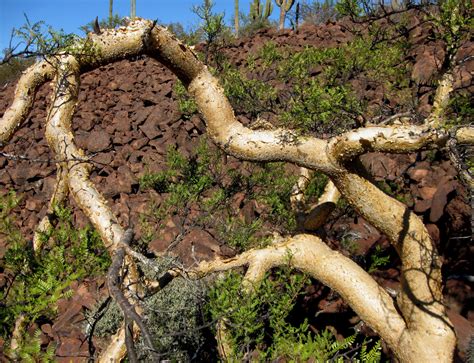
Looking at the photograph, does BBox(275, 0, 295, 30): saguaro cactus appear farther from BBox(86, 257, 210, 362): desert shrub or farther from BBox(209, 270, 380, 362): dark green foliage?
BBox(209, 270, 380, 362): dark green foliage

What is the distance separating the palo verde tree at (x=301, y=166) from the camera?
2740mm

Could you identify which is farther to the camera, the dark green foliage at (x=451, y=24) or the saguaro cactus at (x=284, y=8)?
the saguaro cactus at (x=284, y=8)

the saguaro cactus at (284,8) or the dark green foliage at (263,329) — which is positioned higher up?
the saguaro cactus at (284,8)

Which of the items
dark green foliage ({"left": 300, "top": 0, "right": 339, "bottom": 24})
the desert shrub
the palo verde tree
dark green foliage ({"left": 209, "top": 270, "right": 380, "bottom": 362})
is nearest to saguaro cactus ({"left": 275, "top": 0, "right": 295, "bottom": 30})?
dark green foliage ({"left": 300, "top": 0, "right": 339, "bottom": 24})

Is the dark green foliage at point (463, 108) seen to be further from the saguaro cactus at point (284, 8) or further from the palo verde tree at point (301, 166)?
the saguaro cactus at point (284, 8)

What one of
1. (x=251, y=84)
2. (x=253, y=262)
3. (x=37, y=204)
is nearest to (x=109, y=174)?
(x=37, y=204)

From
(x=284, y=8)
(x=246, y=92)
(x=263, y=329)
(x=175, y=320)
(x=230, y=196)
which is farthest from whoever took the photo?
(x=284, y=8)

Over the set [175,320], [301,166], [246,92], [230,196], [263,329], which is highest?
[246,92]

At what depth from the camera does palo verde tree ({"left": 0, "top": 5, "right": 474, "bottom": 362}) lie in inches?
108

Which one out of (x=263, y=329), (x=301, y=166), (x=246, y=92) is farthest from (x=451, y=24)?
(x=246, y=92)

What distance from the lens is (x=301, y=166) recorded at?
10.3 ft

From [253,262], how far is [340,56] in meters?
3.14

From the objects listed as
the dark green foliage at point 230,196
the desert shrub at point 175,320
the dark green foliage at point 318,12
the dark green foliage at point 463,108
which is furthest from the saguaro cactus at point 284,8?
the desert shrub at point 175,320

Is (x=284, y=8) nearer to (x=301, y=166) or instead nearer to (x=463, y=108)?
(x=463, y=108)
